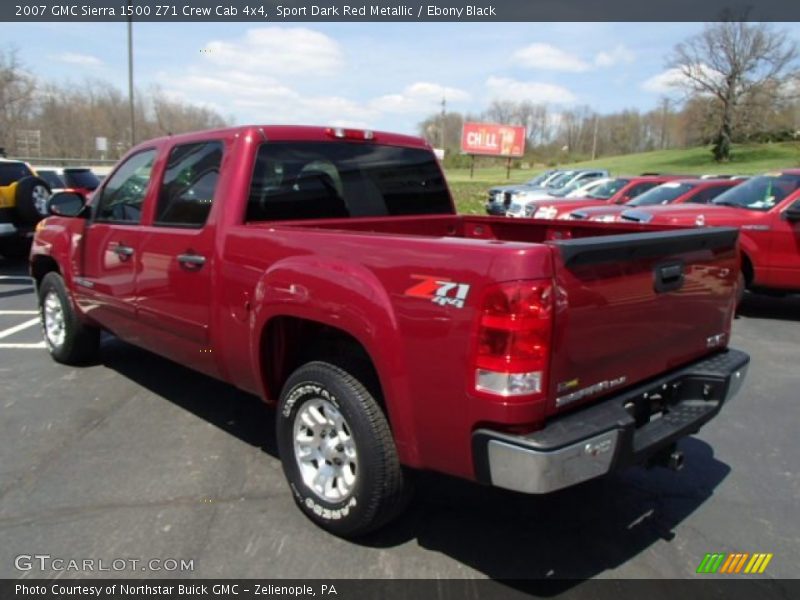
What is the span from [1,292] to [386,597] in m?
8.96

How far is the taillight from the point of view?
2311 mm

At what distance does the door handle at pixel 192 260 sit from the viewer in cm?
373

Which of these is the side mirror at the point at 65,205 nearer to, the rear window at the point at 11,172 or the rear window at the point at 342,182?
the rear window at the point at 342,182

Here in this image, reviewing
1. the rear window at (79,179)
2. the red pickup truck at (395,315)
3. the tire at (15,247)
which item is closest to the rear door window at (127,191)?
the red pickup truck at (395,315)

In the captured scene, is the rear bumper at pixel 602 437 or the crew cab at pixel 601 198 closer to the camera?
the rear bumper at pixel 602 437

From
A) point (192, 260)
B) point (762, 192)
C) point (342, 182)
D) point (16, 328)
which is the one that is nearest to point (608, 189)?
point (762, 192)

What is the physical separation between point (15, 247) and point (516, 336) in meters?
11.8

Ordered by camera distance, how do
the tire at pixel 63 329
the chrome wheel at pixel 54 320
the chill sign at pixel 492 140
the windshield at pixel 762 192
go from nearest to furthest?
the tire at pixel 63 329 → the chrome wheel at pixel 54 320 → the windshield at pixel 762 192 → the chill sign at pixel 492 140

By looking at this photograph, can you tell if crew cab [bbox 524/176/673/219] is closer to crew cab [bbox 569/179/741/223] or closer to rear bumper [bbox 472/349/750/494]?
crew cab [bbox 569/179/741/223]

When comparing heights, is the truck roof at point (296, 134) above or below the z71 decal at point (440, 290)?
above

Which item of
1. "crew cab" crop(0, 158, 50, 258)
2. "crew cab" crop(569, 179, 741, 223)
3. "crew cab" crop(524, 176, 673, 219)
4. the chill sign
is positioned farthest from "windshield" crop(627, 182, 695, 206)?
the chill sign

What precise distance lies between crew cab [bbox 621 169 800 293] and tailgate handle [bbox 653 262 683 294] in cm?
604

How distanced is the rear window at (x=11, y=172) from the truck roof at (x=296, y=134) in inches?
303

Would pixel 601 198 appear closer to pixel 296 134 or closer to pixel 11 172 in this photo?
pixel 11 172
